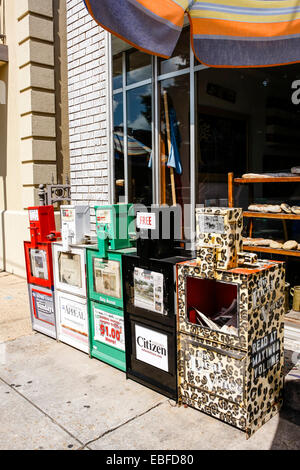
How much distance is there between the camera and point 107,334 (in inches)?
164

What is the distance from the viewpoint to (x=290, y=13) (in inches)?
126

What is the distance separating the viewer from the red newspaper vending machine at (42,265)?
4965 millimetres

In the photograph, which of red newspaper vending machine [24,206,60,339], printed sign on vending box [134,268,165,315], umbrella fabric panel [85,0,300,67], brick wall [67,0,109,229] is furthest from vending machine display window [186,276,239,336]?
brick wall [67,0,109,229]

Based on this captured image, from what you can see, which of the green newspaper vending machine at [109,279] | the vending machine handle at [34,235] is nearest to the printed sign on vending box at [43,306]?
the vending machine handle at [34,235]

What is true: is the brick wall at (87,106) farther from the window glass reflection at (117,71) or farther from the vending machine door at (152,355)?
the vending machine door at (152,355)

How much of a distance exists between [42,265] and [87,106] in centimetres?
334

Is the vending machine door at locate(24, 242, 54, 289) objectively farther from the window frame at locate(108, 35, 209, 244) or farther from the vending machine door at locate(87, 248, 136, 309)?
the window frame at locate(108, 35, 209, 244)

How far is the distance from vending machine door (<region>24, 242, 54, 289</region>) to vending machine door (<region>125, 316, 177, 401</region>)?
5.12 ft

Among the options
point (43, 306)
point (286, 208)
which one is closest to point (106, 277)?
point (43, 306)

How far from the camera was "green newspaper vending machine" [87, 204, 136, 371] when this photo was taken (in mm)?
3965

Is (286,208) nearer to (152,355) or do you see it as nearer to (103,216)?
(103,216)
